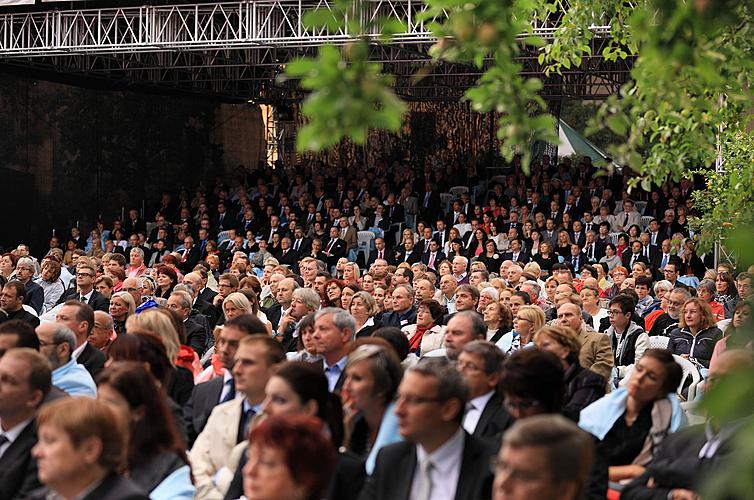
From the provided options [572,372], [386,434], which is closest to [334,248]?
[572,372]

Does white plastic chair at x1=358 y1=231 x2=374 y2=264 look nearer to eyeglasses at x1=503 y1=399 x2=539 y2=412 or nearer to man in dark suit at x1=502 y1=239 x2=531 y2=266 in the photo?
man in dark suit at x1=502 y1=239 x2=531 y2=266

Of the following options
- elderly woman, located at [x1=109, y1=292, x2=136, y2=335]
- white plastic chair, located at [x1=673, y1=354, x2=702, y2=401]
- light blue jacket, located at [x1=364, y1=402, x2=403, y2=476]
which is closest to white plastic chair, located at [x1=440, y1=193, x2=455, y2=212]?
elderly woman, located at [x1=109, y1=292, x2=136, y2=335]

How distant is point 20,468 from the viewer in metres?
4.65

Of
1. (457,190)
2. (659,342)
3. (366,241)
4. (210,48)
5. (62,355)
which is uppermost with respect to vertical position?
(210,48)

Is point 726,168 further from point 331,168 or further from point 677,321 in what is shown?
point 331,168

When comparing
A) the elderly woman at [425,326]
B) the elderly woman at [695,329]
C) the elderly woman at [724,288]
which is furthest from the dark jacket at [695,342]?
the elderly woman at [724,288]

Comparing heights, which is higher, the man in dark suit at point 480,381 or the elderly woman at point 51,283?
the man in dark suit at point 480,381

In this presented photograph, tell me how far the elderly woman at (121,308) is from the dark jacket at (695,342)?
4313 millimetres

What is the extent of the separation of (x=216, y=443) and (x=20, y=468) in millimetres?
903

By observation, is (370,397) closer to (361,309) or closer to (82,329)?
(82,329)

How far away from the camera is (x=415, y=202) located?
24.8m

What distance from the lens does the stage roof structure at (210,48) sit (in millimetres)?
18969

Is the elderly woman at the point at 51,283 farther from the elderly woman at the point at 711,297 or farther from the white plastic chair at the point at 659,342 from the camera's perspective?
the elderly woman at the point at 711,297

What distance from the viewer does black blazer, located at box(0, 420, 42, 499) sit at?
460 centimetres
